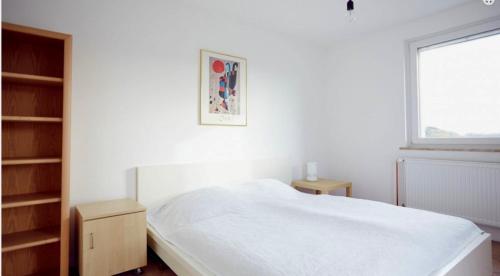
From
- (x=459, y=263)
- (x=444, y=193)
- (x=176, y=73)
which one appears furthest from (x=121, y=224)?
(x=444, y=193)

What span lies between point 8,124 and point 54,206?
643mm

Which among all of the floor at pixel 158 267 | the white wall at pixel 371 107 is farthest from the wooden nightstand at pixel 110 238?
the white wall at pixel 371 107

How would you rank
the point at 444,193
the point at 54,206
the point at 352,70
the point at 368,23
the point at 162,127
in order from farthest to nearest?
1. the point at 352,70
2. the point at 368,23
3. the point at 444,193
4. the point at 162,127
5. the point at 54,206

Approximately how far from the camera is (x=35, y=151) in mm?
2072

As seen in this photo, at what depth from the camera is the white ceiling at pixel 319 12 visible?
9.10 ft

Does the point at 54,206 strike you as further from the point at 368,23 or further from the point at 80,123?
the point at 368,23

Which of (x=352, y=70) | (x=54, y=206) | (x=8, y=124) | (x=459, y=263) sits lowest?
(x=459, y=263)

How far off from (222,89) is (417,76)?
7.01 ft

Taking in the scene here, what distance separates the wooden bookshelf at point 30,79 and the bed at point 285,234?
0.93 metres

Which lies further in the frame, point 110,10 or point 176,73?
point 176,73

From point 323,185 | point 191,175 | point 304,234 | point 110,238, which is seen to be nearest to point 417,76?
point 323,185

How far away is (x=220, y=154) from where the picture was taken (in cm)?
302

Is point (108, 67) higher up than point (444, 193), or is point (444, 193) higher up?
point (108, 67)

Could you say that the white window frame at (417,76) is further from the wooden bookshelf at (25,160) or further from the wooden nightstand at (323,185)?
the wooden bookshelf at (25,160)
